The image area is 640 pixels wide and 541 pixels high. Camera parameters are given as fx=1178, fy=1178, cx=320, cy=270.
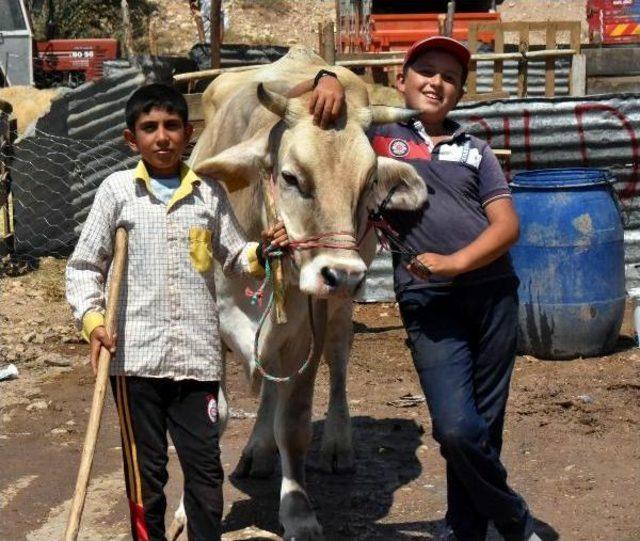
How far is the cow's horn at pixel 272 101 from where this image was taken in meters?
4.14

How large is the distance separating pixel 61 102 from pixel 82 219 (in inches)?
43.0

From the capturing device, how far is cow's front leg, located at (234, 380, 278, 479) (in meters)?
5.58

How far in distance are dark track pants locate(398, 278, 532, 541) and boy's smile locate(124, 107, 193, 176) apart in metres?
0.96

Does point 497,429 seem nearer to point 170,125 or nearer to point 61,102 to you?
point 170,125

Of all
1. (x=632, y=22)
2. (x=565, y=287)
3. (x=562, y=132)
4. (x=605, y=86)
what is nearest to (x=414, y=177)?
(x=565, y=287)

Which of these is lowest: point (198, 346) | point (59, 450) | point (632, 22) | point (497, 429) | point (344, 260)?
point (59, 450)

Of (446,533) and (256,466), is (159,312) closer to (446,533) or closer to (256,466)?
(446,533)

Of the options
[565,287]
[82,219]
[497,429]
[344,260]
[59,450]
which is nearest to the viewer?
[344,260]

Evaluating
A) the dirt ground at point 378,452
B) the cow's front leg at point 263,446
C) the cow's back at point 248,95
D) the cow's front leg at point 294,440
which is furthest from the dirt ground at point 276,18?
the cow's front leg at point 294,440

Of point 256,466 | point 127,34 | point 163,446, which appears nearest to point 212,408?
point 163,446

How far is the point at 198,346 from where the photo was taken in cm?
390

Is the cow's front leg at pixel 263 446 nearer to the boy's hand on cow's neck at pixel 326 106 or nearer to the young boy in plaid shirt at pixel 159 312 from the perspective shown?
the young boy in plaid shirt at pixel 159 312

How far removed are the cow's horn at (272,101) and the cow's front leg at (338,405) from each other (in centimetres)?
159

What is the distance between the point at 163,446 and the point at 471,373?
1.09 m
